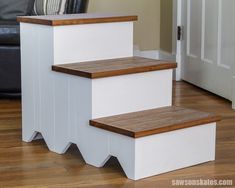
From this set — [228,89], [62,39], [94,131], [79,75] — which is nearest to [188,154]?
[94,131]

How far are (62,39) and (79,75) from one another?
0.74 ft

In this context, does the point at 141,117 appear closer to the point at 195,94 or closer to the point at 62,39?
the point at 62,39

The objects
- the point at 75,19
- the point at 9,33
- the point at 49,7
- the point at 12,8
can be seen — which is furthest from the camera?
the point at 12,8

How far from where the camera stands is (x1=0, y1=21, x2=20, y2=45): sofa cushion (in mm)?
3463

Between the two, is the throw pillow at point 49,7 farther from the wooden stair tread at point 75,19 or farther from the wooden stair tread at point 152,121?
the wooden stair tread at point 152,121

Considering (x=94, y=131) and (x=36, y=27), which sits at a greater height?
(x=36, y=27)

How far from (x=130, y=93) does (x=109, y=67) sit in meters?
0.13

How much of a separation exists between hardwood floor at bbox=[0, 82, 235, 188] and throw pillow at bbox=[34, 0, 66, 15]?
0.93m

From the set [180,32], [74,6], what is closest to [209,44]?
[180,32]

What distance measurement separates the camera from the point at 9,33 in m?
3.47

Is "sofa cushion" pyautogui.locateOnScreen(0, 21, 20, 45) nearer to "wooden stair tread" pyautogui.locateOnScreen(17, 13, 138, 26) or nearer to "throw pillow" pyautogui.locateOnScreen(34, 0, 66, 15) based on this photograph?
"throw pillow" pyautogui.locateOnScreen(34, 0, 66, 15)

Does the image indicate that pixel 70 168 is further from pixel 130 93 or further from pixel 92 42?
pixel 92 42

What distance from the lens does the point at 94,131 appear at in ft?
7.66

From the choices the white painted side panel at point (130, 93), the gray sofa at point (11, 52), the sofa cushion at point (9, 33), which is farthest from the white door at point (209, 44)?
the sofa cushion at point (9, 33)
